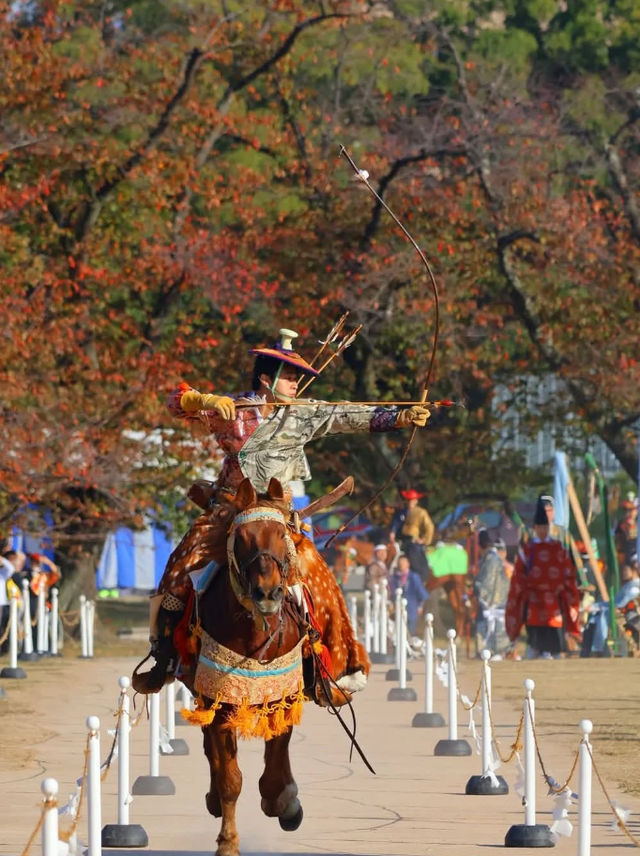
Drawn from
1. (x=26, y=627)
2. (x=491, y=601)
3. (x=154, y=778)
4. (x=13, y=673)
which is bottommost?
(x=154, y=778)

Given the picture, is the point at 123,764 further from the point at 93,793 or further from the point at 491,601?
the point at 491,601

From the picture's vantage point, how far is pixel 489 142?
3409 centimetres

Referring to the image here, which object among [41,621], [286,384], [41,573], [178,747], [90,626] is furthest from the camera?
[41,573]

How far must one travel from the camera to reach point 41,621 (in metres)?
26.6

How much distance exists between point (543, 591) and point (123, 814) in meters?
15.8

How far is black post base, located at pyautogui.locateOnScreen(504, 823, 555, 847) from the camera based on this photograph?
10492 mm

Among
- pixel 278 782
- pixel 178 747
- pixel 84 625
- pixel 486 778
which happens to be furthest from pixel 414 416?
pixel 84 625

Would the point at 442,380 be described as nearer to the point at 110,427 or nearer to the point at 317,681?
the point at 110,427

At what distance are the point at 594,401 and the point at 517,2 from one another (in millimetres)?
17103

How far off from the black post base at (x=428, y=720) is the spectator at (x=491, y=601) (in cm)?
1037

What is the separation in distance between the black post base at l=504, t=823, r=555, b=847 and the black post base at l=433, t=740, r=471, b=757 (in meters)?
4.98

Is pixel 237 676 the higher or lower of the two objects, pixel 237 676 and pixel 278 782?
the higher

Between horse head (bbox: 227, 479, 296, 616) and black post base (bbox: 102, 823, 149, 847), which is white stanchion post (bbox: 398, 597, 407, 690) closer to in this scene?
black post base (bbox: 102, 823, 149, 847)

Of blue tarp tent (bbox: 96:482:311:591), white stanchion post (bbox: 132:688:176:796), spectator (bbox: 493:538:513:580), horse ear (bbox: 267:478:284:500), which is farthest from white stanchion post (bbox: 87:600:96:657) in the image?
horse ear (bbox: 267:478:284:500)
